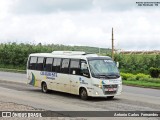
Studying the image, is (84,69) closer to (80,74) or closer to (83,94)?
(80,74)

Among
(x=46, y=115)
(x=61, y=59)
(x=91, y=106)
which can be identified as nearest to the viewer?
(x=46, y=115)

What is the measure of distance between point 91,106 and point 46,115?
4.02 meters

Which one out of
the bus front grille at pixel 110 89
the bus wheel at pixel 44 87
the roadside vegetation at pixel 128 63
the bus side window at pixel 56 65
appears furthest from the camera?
the roadside vegetation at pixel 128 63

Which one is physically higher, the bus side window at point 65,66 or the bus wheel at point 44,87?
the bus side window at point 65,66

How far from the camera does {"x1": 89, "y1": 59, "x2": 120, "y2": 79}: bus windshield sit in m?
21.3

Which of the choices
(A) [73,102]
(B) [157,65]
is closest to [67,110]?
(A) [73,102]

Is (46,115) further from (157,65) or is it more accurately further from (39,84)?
(157,65)

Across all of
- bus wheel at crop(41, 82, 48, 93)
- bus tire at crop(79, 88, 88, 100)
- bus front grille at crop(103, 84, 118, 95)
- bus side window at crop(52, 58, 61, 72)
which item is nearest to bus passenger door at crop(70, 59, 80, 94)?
bus tire at crop(79, 88, 88, 100)

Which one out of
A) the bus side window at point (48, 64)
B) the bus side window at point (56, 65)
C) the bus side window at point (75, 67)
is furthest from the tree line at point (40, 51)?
the bus side window at point (75, 67)

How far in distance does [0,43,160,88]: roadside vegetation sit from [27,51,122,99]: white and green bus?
10864 millimetres

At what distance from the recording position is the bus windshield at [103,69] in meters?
21.3

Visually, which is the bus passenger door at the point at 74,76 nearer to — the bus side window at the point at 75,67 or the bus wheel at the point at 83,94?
the bus side window at the point at 75,67

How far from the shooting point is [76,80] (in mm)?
22219

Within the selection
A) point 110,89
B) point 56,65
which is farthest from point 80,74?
point 56,65
